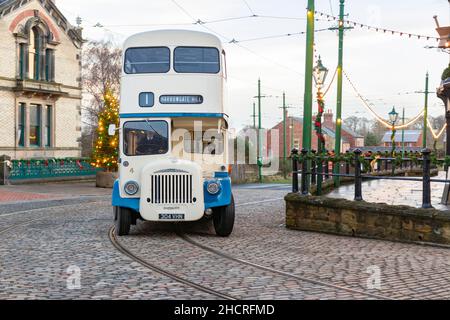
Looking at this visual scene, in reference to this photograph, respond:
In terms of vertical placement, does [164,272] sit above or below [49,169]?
below

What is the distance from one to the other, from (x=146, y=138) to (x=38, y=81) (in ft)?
82.9

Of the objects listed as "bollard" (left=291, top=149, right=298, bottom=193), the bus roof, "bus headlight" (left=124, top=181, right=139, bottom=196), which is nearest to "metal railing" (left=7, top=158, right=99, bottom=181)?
"bollard" (left=291, top=149, right=298, bottom=193)

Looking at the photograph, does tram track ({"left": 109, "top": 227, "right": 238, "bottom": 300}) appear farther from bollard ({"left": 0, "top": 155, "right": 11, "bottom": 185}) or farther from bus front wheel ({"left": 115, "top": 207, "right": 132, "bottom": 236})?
bollard ({"left": 0, "top": 155, "right": 11, "bottom": 185})

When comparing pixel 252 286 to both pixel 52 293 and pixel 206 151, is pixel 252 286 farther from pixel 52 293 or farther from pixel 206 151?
pixel 206 151

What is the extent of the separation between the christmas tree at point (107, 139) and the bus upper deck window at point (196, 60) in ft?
63.7

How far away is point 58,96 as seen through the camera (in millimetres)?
37281

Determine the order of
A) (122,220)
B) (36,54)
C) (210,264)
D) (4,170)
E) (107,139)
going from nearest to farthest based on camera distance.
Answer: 1. (210,264)
2. (122,220)
3. (4,170)
4. (107,139)
5. (36,54)

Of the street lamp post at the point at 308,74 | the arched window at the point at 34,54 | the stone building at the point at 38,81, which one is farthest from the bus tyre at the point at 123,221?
the arched window at the point at 34,54

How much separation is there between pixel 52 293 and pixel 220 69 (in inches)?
266

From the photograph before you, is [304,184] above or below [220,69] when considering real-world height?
below

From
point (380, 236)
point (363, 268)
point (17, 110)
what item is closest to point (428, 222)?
point (380, 236)

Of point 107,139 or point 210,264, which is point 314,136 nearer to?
point 107,139

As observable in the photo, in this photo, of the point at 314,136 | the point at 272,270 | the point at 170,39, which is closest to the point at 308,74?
the point at 170,39

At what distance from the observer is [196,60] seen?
40.8 ft
